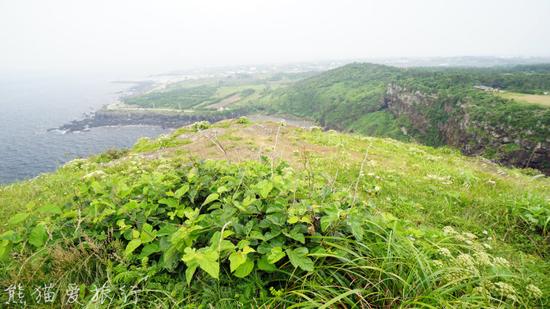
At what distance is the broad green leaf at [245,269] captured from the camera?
242 centimetres

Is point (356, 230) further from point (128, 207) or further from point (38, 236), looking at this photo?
point (38, 236)

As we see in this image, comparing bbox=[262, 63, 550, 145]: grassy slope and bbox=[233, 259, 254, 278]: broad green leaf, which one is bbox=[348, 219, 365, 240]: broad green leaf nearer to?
bbox=[233, 259, 254, 278]: broad green leaf

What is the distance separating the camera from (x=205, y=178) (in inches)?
149

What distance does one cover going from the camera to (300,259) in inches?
96.8

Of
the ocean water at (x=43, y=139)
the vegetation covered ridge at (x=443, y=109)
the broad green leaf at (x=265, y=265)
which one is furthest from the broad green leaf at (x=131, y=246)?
the ocean water at (x=43, y=139)

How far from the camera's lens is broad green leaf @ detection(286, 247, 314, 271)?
93.4 inches

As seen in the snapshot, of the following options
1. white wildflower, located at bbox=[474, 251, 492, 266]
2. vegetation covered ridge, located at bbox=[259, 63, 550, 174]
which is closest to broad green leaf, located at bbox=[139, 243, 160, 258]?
white wildflower, located at bbox=[474, 251, 492, 266]

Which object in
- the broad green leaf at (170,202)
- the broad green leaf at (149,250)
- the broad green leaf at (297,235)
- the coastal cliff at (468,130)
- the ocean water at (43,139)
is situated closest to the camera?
the broad green leaf at (297,235)

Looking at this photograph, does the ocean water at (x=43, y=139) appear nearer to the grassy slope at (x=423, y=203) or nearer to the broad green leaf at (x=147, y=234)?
the grassy slope at (x=423, y=203)

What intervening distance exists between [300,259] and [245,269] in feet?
1.75

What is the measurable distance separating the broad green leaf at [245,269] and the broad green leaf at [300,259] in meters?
0.38

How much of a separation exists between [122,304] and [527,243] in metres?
6.70

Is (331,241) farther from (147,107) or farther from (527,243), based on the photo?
(147,107)

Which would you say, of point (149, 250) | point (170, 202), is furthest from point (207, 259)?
point (170, 202)
